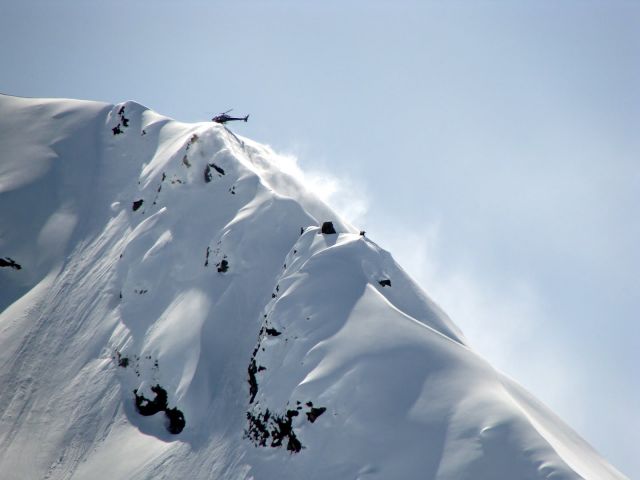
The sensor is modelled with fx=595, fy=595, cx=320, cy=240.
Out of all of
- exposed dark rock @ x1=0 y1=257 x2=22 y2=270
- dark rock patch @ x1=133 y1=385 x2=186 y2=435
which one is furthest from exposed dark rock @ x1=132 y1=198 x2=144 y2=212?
dark rock patch @ x1=133 y1=385 x2=186 y2=435

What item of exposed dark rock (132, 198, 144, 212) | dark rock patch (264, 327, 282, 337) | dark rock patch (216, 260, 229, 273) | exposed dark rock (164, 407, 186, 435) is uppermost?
exposed dark rock (132, 198, 144, 212)

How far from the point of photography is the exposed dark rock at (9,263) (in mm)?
49938

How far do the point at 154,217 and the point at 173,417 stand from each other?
19259mm

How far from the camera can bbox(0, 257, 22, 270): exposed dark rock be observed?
4994 centimetres

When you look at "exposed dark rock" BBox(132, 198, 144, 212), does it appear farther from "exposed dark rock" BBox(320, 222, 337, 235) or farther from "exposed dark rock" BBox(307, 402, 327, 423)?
"exposed dark rock" BBox(307, 402, 327, 423)

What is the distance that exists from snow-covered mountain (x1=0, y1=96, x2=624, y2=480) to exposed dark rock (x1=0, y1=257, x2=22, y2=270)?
9.5 inches

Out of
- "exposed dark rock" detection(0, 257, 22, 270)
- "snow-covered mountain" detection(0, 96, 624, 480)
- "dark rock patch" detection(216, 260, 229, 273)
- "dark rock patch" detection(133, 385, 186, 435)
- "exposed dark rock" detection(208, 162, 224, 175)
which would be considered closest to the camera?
"snow-covered mountain" detection(0, 96, 624, 480)

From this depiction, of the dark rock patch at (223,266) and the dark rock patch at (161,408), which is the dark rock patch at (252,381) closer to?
the dark rock patch at (161,408)

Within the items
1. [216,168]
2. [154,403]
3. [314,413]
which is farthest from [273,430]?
[216,168]

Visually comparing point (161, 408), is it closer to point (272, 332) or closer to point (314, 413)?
point (272, 332)

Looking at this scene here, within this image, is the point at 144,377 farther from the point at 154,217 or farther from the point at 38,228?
the point at 38,228

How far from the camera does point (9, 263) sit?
50.1 m

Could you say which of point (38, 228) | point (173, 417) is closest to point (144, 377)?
point (173, 417)

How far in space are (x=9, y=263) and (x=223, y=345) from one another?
75.7 ft
